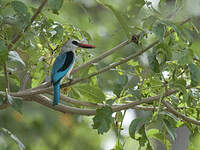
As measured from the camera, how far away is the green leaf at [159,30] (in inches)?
53.4

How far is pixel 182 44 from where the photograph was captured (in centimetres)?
152

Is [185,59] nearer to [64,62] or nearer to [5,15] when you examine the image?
[5,15]

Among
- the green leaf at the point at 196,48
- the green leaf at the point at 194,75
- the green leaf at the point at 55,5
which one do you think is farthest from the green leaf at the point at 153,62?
the green leaf at the point at 55,5

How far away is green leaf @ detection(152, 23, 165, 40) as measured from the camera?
136cm

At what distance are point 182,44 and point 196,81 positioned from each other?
0.46 feet

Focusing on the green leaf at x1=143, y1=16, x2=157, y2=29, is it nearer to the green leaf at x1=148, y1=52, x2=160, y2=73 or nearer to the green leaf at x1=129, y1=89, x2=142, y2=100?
Result: the green leaf at x1=148, y1=52, x2=160, y2=73

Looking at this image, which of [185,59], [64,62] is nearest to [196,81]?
[185,59]

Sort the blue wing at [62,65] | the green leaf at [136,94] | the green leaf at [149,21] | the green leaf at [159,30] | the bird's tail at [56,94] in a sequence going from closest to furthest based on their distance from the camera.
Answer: the green leaf at [159,30]
the green leaf at [149,21]
the green leaf at [136,94]
the bird's tail at [56,94]
the blue wing at [62,65]

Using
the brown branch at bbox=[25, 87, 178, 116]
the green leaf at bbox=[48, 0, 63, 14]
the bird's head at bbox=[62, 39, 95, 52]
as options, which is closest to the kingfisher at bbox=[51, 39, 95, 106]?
the bird's head at bbox=[62, 39, 95, 52]

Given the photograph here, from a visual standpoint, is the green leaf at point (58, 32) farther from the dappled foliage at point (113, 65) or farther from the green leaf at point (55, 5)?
the green leaf at point (55, 5)

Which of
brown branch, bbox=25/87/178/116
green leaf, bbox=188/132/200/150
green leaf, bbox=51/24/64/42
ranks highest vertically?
green leaf, bbox=51/24/64/42

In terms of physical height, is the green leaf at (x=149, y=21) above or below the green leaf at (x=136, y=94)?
above

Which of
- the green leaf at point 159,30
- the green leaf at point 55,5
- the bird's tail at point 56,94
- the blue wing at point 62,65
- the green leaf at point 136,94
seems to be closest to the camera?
the green leaf at point 55,5

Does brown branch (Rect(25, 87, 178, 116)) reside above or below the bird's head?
below
